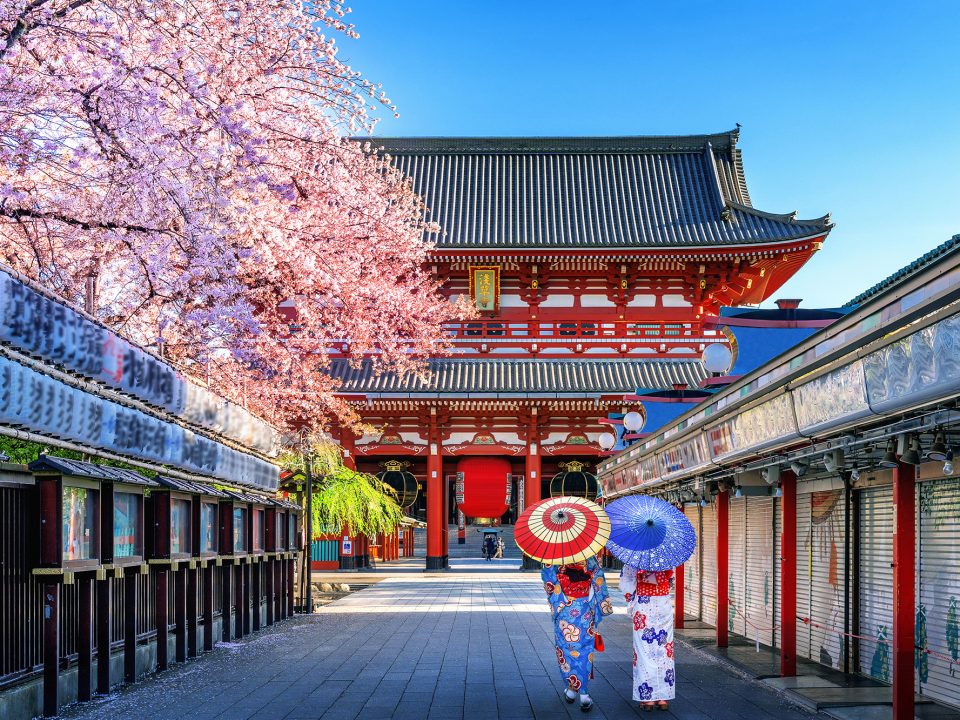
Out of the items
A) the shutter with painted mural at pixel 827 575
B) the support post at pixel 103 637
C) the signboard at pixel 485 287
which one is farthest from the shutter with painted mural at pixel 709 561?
A: the signboard at pixel 485 287

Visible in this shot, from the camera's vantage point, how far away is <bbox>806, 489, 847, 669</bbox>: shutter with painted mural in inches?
471

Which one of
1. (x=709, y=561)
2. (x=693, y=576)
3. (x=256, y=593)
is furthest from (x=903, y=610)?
(x=693, y=576)

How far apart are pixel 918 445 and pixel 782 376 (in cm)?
155

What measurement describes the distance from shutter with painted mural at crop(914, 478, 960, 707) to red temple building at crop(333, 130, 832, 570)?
72.3ft

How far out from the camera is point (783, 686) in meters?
10.8

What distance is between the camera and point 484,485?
36.2 metres

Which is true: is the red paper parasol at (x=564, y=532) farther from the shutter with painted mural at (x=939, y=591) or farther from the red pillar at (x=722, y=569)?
the red pillar at (x=722, y=569)

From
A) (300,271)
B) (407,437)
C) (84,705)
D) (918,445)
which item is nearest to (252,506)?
(300,271)

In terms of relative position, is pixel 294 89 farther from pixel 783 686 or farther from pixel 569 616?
pixel 783 686

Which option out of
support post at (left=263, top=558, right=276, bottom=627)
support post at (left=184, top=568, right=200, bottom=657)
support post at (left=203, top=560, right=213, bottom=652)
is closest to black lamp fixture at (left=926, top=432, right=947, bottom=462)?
support post at (left=184, top=568, right=200, bottom=657)

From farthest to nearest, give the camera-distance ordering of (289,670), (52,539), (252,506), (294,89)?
1. (252,506)
2. (294,89)
3. (289,670)
4. (52,539)

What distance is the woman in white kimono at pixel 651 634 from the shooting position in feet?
32.4

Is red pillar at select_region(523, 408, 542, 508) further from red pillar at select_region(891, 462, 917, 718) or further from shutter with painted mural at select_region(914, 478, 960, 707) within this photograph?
red pillar at select_region(891, 462, 917, 718)

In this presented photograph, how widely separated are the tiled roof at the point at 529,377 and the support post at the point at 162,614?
20892 millimetres
